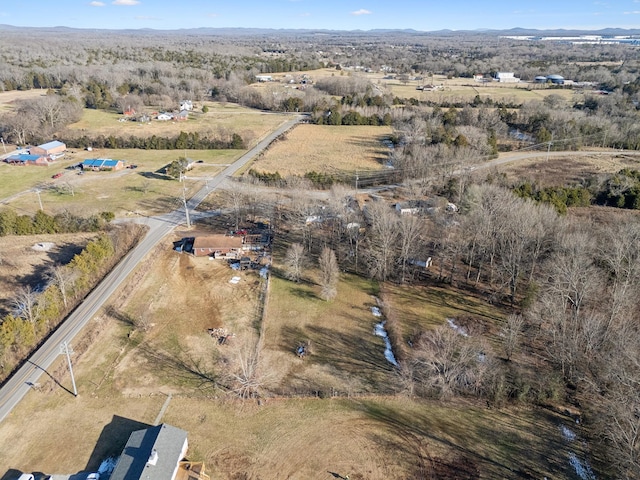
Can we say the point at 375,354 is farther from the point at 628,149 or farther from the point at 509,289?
the point at 628,149

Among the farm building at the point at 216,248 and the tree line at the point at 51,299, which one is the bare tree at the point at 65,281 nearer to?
the tree line at the point at 51,299

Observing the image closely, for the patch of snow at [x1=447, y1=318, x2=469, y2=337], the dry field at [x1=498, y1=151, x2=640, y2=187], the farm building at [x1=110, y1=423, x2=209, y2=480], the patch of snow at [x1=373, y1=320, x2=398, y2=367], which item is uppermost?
the dry field at [x1=498, y1=151, x2=640, y2=187]

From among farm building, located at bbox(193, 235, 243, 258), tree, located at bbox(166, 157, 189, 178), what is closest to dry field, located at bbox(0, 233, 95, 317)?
farm building, located at bbox(193, 235, 243, 258)

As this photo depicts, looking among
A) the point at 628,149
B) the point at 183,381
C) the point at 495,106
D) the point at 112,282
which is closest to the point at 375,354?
the point at 183,381

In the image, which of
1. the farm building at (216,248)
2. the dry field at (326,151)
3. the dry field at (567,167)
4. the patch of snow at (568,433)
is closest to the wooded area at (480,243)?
the patch of snow at (568,433)

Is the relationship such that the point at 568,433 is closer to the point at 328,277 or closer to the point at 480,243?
the point at 480,243

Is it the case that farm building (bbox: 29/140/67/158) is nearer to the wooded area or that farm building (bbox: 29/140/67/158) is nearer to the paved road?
the wooded area

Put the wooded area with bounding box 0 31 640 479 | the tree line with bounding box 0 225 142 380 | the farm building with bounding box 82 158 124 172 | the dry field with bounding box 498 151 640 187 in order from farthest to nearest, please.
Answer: the farm building with bounding box 82 158 124 172 → the dry field with bounding box 498 151 640 187 → the tree line with bounding box 0 225 142 380 → the wooded area with bounding box 0 31 640 479
